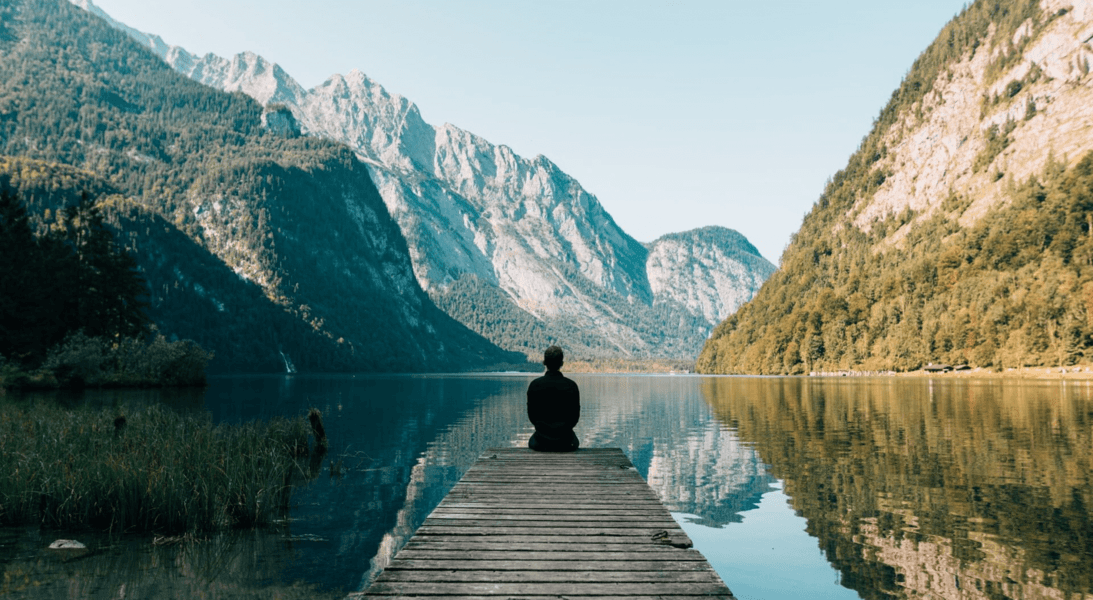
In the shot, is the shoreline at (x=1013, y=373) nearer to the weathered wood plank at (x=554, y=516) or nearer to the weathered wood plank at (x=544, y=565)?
the weathered wood plank at (x=554, y=516)

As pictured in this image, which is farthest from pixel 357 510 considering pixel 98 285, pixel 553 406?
→ pixel 98 285

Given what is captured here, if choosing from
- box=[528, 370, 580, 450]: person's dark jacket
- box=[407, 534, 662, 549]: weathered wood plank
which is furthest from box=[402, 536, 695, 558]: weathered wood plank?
box=[528, 370, 580, 450]: person's dark jacket

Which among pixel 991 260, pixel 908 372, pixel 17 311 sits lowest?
pixel 908 372

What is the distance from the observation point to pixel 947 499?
72.1ft

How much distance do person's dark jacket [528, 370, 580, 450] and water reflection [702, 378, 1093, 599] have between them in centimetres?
732

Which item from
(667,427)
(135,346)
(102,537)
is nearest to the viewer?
(102,537)

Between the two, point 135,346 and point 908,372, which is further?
point 908,372

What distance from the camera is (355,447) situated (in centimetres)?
3716

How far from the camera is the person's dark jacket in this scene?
1733 centimetres

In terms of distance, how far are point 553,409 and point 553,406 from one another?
0.61 feet

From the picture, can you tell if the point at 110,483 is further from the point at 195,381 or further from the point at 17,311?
the point at 195,381

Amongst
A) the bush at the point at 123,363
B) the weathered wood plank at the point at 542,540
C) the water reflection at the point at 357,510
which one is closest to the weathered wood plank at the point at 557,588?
the weathered wood plank at the point at 542,540

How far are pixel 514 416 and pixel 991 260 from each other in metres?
140

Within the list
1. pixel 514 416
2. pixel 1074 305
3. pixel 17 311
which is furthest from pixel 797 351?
pixel 17 311
